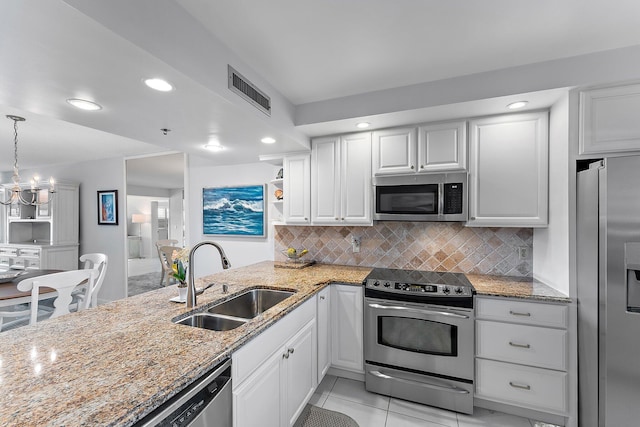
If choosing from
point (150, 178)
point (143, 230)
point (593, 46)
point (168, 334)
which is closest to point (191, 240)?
point (168, 334)

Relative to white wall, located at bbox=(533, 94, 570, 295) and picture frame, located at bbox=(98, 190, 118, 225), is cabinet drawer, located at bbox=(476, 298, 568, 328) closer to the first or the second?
white wall, located at bbox=(533, 94, 570, 295)

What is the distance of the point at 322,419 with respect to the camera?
2.01m

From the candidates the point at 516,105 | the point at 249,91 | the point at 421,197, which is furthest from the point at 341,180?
the point at 516,105

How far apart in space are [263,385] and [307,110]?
84.6 inches

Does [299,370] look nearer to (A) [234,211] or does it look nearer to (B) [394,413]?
(B) [394,413]

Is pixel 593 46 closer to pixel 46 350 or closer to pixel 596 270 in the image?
pixel 596 270

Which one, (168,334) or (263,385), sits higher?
(168,334)

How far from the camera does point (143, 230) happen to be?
357 inches

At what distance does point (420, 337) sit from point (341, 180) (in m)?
1.55

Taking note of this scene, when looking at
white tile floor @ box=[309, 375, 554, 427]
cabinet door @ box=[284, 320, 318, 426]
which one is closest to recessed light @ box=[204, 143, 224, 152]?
cabinet door @ box=[284, 320, 318, 426]

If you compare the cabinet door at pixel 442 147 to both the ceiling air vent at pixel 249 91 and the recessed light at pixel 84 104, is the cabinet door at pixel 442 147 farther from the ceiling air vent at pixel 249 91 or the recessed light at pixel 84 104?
the recessed light at pixel 84 104

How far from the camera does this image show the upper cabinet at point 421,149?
7.75 ft

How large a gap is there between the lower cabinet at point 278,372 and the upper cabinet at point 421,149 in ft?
4.69

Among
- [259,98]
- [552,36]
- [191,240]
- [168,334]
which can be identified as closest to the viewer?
[168,334]
